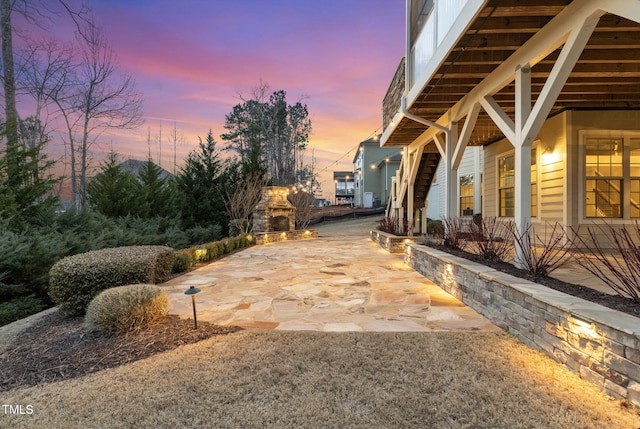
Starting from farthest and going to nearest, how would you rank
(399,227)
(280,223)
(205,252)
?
(280,223) → (399,227) → (205,252)

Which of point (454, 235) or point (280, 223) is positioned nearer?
point (454, 235)

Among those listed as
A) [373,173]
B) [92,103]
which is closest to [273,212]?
[92,103]

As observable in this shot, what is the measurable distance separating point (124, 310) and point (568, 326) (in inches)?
149

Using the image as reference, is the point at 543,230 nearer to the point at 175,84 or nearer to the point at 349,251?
the point at 349,251

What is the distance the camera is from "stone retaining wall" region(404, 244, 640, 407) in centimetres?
196

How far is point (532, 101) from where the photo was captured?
627 centimetres

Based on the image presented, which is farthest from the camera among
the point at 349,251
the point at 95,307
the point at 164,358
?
the point at 349,251

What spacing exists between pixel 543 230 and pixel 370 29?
9053 millimetres

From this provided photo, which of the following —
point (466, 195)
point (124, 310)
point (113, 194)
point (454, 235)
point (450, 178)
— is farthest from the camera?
point (466, 195)

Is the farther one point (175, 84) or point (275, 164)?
point (275, 164)

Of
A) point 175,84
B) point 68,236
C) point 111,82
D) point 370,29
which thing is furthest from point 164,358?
point 111,82

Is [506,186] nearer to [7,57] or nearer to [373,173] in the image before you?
[7,57]

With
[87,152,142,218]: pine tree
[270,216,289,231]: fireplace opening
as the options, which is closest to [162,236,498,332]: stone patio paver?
[87,152,142,218]: pine tree

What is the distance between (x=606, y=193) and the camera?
19.7ft
